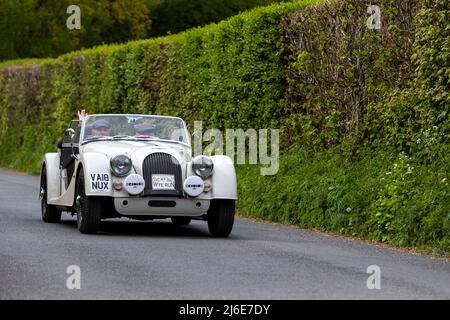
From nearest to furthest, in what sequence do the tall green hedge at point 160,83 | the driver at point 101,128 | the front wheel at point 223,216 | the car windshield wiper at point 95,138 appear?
the front wheel at point 223,216 < the car windshield wiper at point 95,138 < the driver at point 101,128 < the tall green hedge at point 160,83

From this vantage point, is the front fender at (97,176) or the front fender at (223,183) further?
the front fender at (223,183)

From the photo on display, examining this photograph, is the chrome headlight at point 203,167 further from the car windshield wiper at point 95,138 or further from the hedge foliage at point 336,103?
the hedge foliage at point 336,103

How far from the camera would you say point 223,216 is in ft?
50.1

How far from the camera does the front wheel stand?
1527 cm

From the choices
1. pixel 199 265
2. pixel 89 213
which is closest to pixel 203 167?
pixel 89 213

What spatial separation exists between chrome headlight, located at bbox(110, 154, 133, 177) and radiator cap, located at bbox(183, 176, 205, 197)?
734mm

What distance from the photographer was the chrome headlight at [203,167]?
49.7 feet

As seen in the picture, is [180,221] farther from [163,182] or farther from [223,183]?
[163,182]

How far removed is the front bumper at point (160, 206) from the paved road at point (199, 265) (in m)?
0.32

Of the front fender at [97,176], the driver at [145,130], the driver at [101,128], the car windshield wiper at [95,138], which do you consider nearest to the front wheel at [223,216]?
the front fender at [97,176]

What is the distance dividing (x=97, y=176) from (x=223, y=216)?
1660 millimetres

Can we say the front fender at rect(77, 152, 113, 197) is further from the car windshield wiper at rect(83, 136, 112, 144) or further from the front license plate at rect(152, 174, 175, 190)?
the car windshield wiper at rect(83, 136, 112, 144)

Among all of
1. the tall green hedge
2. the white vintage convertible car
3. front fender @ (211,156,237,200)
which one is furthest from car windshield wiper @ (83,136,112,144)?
the tall green hedge
